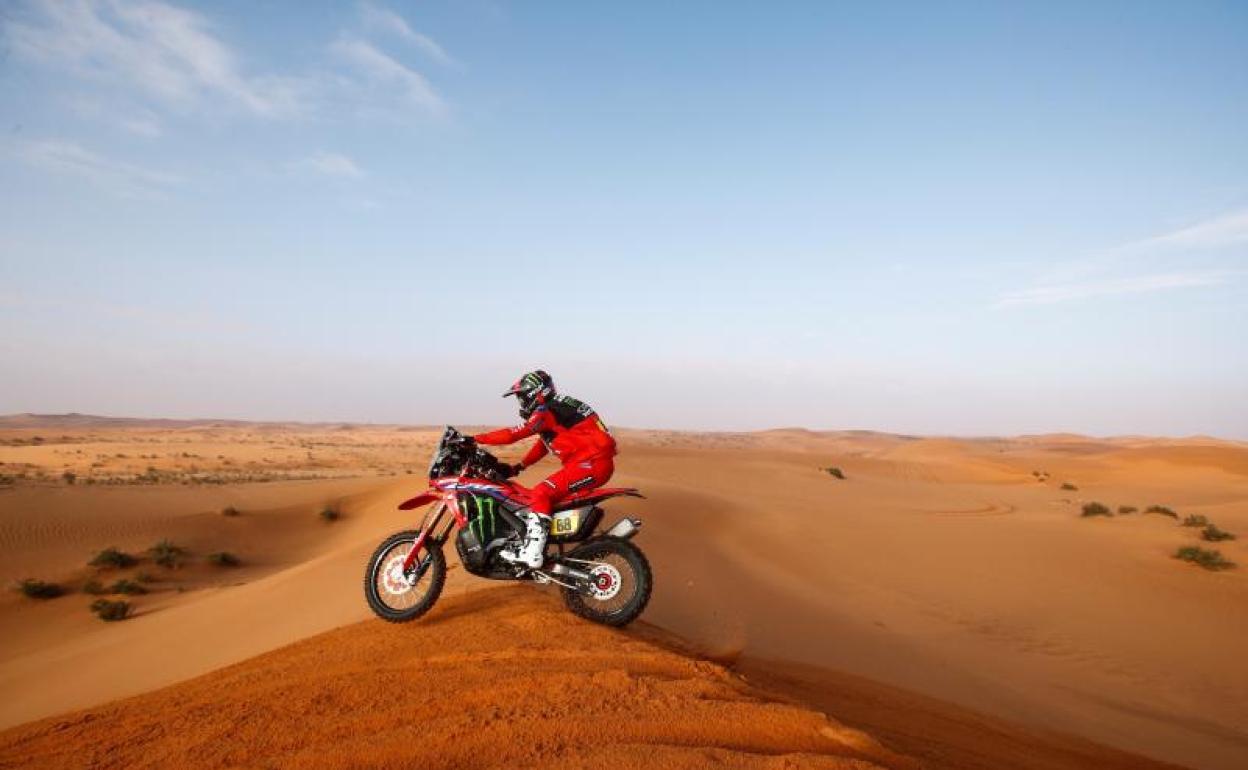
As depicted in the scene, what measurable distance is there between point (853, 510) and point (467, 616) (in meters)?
16.1

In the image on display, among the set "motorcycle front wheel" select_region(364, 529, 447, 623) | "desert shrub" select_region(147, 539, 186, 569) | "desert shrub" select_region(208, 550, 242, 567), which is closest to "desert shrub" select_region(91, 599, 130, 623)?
"desert shrub" select_region(147, 539, 186, 569)

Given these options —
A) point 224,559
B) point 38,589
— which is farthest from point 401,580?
point 224,559

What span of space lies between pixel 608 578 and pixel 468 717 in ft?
8.09

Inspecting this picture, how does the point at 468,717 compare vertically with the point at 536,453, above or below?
below

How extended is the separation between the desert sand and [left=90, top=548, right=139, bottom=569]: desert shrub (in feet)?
0.92

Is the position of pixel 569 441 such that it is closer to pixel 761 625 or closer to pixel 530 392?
pixel 530 392

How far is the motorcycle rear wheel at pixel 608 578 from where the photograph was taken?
6.13 m

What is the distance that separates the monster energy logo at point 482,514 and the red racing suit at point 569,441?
343mm

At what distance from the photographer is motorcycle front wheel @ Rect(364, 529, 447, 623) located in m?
6.32

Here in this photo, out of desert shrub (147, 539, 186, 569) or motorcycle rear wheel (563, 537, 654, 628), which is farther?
desert shrub (147, 539, 186, 569)

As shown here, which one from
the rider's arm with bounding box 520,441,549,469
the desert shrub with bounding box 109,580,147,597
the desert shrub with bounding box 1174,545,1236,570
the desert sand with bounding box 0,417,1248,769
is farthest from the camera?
the desert shrub with bounding box 1174,545,1236,570

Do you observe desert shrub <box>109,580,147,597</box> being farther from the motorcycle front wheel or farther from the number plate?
the number plate

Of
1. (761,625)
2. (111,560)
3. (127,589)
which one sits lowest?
(127,589)

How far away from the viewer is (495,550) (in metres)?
6.29
